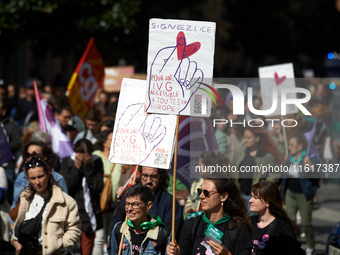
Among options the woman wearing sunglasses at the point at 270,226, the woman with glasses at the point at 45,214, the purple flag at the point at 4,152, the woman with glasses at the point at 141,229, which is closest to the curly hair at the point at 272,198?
the woman wearing sunglasses at the point at 270,226

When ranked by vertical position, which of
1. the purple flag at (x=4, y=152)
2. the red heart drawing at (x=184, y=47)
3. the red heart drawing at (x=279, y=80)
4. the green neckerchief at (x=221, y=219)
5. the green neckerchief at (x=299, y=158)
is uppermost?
the red heart drawing at (x=279, y=80)

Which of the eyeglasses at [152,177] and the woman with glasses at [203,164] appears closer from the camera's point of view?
the eyeglasses at [152,177]

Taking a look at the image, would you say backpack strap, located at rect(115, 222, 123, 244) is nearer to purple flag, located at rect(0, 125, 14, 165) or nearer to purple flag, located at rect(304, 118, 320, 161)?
purple flag, located at rect(0, 125, 14, 165)

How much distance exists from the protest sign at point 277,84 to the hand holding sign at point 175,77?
1.63m

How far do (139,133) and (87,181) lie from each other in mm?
1281

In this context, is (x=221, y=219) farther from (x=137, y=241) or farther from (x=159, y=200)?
(x=159, y=200)

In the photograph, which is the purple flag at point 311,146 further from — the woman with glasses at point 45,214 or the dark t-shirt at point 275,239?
the woman with glasses at point 45,214

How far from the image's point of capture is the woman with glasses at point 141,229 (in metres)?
5.65

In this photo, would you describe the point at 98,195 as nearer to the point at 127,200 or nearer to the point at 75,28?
the point at 127,200

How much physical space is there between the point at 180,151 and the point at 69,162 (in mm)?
1316

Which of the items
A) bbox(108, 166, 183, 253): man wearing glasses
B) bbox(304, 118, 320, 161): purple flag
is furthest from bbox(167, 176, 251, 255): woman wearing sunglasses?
bbox(304, 118, 320, 161): purple flag

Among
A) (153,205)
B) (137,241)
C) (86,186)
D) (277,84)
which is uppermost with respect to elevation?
(277,84)

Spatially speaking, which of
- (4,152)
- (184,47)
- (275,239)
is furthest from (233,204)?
(4,152)

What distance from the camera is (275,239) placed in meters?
5.70
